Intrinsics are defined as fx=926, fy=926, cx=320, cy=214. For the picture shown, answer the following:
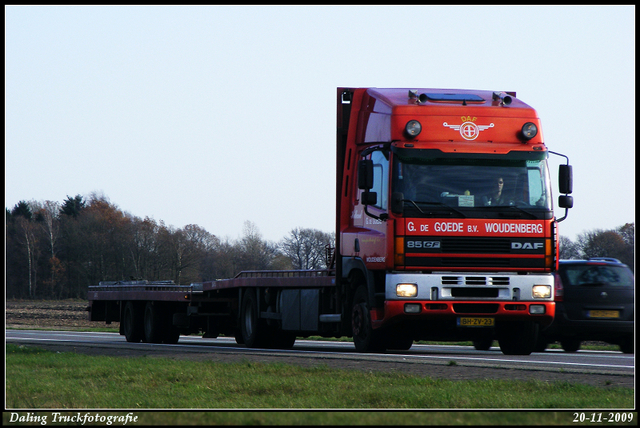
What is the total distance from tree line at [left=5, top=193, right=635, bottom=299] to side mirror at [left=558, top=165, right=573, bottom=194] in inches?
895

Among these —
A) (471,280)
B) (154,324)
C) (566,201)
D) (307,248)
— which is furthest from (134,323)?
(566,201)

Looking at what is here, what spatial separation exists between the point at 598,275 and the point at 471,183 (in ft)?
15.3

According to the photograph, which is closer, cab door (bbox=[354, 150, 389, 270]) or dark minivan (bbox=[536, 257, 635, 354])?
cab door (bbox=[354, 150, 389, 270])

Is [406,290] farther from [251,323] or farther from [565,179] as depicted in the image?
[251,323]

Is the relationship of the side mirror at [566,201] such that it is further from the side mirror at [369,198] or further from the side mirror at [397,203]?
the side mirror at [369,198]

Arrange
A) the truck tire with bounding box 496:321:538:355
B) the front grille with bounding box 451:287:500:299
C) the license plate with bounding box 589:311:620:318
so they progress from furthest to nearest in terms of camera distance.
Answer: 1. the license plate with bounding box 589:311:620:318
2. the truck tire with bounding box 496:321:538:355
3. the front grille with bounding box 451:287:500:299

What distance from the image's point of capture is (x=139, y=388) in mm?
9883

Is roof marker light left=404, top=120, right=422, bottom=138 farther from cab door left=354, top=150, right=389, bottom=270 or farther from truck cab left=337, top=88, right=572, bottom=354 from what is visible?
cab door left=354, top=150, right=389, bottom=270

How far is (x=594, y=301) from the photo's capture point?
1677 cm

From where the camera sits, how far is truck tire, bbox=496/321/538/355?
15195 millimetres

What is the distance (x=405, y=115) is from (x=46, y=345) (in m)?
10.0

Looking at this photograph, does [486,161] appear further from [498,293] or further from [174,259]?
[174,259]

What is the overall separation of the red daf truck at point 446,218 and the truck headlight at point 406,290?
0.01m

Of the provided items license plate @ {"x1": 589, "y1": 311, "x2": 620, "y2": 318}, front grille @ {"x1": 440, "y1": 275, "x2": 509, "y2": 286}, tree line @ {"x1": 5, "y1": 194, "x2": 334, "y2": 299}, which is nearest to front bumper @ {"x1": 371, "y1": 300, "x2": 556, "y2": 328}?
front grille @ {"x1": 440, "y1": 275, "x2": 509, "y2": 286}
